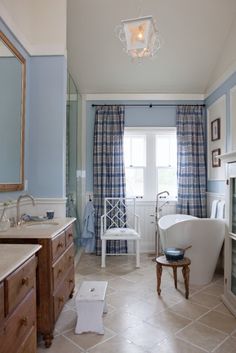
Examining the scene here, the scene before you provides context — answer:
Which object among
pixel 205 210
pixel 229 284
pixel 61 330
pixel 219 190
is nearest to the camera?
pixel 61 330

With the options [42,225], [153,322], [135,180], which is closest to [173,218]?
[135,180]

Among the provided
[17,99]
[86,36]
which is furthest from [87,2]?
[17,99]

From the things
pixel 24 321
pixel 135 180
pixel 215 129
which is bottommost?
pixel 24 321

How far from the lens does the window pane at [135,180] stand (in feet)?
16.7

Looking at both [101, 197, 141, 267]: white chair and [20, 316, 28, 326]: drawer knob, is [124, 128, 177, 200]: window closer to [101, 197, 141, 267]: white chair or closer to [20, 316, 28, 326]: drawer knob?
[101, 197, 141, 267]: white chair

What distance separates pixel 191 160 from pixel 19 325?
3907mm

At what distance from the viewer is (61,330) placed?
8.00 feet

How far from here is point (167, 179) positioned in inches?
201

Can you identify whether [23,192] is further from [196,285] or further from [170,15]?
[170,15]

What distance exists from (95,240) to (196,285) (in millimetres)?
1894

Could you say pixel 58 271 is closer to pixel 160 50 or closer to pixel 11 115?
pixel 11 115

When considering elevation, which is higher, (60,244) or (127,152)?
(127,152)

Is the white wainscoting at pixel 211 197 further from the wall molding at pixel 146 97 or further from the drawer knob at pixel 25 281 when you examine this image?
the drawer knob at pixel 25 281

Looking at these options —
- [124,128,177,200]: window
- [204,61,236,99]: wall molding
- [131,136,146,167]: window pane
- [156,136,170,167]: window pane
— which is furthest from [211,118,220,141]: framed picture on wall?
[131,136,146,167]: window pane
